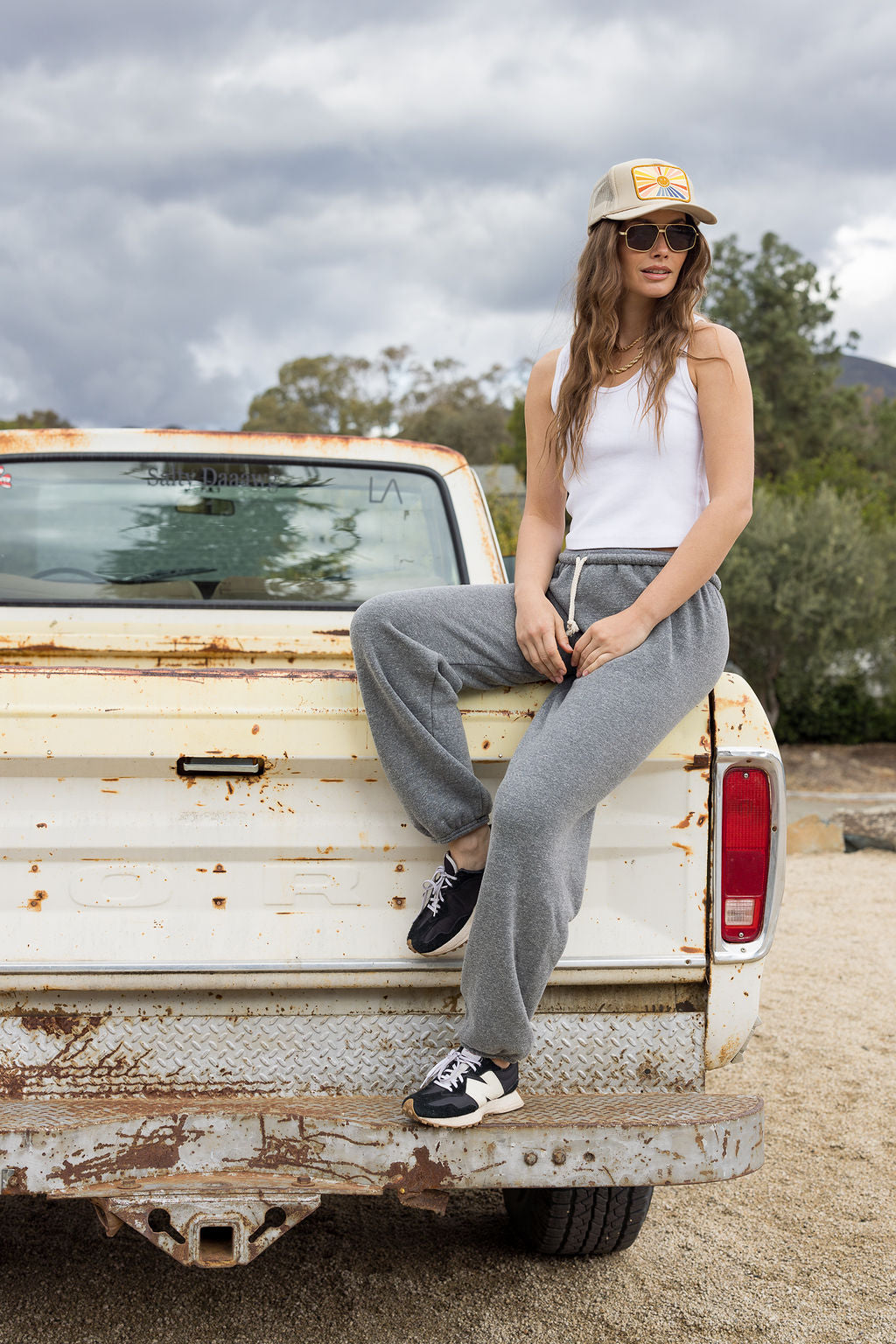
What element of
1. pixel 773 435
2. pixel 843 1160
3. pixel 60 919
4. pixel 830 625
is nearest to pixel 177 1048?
pixel 60 919

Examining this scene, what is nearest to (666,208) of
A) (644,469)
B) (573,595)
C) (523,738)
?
(644,469)

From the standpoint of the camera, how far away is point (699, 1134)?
2105 mm

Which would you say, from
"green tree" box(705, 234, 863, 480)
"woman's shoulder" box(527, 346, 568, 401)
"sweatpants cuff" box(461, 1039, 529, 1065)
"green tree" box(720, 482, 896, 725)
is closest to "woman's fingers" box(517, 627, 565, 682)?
"woman's shoulder" box(527, 346, 568, 401)

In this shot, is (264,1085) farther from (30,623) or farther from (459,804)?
(30,623)

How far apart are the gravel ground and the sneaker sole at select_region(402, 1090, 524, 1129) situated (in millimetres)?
787

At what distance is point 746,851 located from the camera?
7.49 ft

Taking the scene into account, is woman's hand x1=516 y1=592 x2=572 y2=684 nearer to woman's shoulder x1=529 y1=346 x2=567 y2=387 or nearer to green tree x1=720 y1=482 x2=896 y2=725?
woman's shoulder x1=529 y1=346 x2=567 y2=387

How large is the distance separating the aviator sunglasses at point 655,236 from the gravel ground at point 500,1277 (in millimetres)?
2375

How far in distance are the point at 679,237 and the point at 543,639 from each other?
0.90 meters

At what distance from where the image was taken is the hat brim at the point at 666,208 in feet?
7.90

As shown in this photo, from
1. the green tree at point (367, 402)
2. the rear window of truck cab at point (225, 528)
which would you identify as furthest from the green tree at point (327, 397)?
the rear window of truck cab at point (225, 528)

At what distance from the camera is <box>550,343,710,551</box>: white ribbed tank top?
2416 mm

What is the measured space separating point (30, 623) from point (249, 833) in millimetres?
1203

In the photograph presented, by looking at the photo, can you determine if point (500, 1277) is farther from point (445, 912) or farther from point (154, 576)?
point (154, 576)
